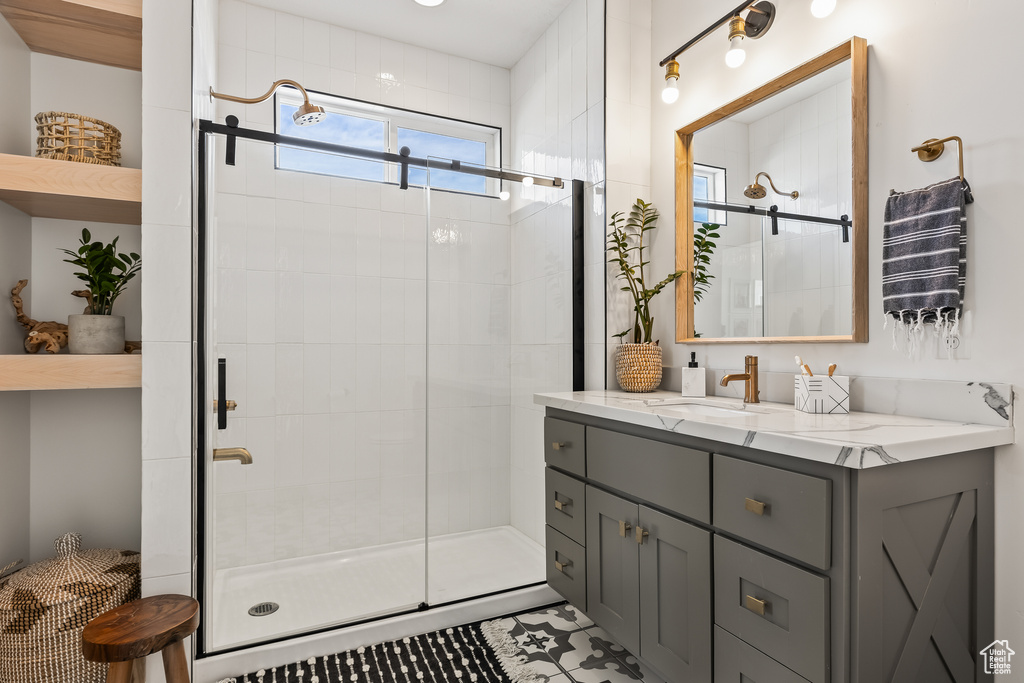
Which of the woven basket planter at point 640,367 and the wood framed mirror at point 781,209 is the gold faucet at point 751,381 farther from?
the woven basket planter at point 640,367

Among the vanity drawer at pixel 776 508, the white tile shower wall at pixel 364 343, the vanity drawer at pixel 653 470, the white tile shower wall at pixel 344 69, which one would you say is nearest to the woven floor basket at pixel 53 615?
the white tile shower wall at pixel 364 343

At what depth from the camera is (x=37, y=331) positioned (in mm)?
1675

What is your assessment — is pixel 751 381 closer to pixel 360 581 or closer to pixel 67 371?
pixel 360 581

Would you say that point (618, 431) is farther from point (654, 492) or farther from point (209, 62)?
point (209, 62)

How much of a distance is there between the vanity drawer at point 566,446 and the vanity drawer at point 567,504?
0.14ft

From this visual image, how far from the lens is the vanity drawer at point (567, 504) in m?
1.90

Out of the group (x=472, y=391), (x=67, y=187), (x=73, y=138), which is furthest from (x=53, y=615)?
(x=472, y=391)

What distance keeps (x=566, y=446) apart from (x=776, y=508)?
0.88 m

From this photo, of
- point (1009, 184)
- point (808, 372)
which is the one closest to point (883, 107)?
point (1009, 184)

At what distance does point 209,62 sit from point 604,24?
1.64 meters

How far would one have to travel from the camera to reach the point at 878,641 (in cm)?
108

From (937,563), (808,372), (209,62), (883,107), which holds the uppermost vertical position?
(209,62)

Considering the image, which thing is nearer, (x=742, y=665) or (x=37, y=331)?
(x=742, y=665)

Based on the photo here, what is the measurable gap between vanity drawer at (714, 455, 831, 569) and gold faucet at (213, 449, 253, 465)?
161 centimetres
